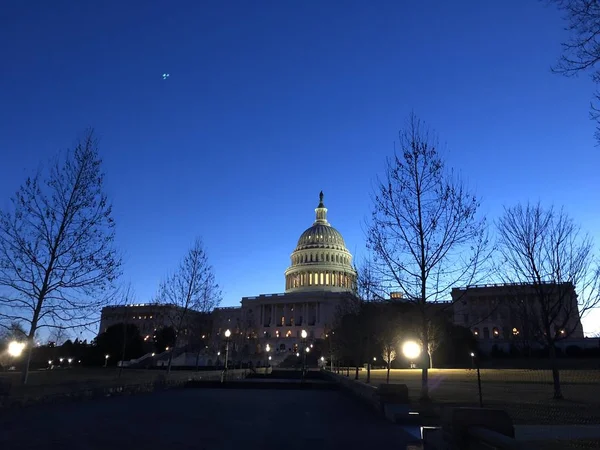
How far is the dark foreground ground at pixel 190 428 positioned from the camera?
30.8 ft

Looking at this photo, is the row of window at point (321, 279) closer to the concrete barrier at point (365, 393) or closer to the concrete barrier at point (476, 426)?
the concrete barrier at point (365, 393)

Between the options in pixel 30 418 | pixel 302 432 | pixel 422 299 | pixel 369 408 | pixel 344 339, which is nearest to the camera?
pixel 302 432

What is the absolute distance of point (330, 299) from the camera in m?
123

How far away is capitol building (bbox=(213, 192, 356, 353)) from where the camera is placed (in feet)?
384

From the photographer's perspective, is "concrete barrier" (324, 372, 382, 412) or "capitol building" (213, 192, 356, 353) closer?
"concrete barrier" (324, 372, 382, 412)

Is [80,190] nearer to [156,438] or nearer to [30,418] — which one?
[30,418]

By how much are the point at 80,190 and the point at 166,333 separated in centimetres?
7090

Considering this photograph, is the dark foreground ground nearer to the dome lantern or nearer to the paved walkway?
the paved walkway

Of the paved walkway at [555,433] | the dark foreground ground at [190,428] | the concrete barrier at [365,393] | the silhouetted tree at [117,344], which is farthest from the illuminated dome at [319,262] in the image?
the paved walkway at [555,433]

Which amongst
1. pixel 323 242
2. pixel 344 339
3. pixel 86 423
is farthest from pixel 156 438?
pixel 323 242

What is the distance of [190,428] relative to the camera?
11711 millimetres

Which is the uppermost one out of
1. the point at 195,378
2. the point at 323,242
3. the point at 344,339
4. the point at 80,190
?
the point at 323,242

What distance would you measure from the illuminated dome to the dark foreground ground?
11620 centimetres

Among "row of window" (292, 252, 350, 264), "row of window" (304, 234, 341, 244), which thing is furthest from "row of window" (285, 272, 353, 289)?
"row of window" (304, 234, 341, 244)
